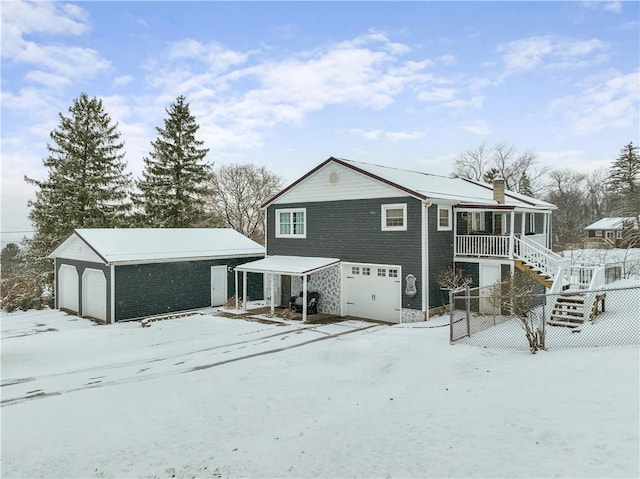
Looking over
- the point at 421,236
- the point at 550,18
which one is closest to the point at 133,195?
the point at 421,236

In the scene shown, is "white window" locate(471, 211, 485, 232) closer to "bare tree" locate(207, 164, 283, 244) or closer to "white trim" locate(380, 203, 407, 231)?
"white trim" locate(380, 203, 407, 231)

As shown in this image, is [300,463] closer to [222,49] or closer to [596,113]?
[222,49]

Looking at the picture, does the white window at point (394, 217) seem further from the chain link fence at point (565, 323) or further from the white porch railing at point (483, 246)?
the chain link fence at point (565, 323)

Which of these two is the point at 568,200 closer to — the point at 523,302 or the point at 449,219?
the point at 449,219

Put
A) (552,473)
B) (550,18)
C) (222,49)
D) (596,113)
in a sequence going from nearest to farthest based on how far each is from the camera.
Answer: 1. (552,473)
2. (550,18)
3. (222,49)
4. (596,113)

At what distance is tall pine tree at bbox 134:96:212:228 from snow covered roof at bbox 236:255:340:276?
61.8ft

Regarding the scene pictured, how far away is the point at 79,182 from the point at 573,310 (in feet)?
106

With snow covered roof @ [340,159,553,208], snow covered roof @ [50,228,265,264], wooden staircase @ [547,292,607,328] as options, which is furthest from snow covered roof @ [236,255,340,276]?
wooden staircase @ [547,292,607,328]

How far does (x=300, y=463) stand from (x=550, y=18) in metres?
18.6

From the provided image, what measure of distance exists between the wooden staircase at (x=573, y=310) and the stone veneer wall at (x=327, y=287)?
9.16m

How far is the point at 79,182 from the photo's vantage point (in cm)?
3156

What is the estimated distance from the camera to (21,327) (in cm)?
1894

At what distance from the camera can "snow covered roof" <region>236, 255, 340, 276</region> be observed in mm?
18547

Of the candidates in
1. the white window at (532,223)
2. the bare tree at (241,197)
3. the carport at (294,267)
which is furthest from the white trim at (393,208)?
the bare tree at (241,197)
